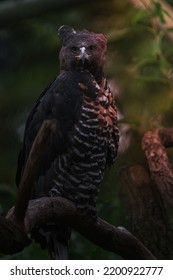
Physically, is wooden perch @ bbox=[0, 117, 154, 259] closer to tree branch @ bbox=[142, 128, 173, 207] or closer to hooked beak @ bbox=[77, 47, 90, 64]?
tree branch @ bbox=[142, 128, 173, 207]

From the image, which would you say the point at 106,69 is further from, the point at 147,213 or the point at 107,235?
the point at 107,235

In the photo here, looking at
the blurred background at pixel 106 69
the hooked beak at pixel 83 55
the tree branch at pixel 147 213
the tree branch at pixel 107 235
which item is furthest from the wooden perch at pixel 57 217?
the hooked beak at pixel 83 55

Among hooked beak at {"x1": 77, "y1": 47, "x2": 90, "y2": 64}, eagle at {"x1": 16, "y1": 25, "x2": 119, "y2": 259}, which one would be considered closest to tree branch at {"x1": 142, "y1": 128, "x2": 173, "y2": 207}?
eagle at {"x1": 16, "y1": 25, "x2": 119, "y2": 259}

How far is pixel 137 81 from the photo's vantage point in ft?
7.46

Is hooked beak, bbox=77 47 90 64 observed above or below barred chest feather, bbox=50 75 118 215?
above

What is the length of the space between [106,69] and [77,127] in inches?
16.5

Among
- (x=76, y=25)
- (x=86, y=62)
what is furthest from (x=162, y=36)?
(x=86, y=62)

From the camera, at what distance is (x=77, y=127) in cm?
189

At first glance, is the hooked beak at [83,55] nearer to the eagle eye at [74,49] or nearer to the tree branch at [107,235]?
the eagle eye at [74,49]

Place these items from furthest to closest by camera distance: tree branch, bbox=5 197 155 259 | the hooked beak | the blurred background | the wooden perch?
1. the blurred background
2. the hooked beak
3. tree branch, bbox=5 197 155 259
4. the wooden perch

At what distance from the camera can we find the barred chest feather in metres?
1.89

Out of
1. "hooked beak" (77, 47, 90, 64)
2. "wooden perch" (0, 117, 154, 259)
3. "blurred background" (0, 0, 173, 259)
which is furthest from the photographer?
"blurred background" (0, 0, 173, 259)

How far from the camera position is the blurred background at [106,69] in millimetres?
2217

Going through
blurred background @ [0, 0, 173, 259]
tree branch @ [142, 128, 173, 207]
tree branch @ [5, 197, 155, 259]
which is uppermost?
blurred background @ [0, 0, 173, 259]
